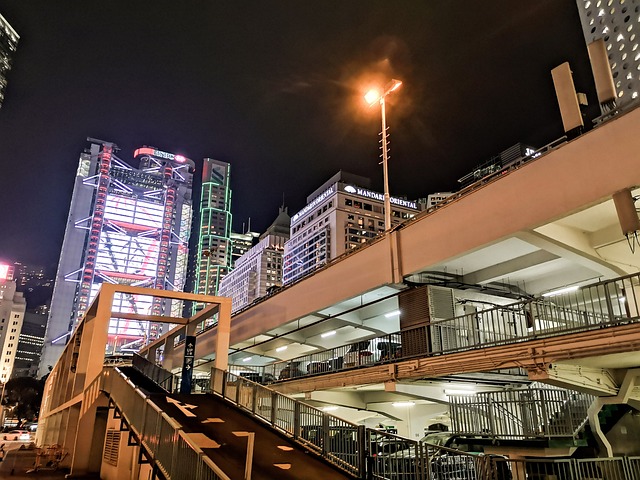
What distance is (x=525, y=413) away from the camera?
1416 cm

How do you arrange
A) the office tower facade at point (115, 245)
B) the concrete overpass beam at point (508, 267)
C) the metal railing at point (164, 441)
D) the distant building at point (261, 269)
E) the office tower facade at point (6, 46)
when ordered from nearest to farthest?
the metal railing at point (164, 441), the concrete overpass beam at point (508, 267), the office tower facade at point (115, 245), the office tower facade at point (6, 46), the distant building at point (261, 269)

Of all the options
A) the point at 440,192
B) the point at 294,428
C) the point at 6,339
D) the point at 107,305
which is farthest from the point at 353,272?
the point at 6,339

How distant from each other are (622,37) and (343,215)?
6428 centimetres

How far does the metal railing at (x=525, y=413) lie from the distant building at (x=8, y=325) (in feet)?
474

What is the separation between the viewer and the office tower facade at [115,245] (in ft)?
380

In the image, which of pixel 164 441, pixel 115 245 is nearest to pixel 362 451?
pixel 164 441

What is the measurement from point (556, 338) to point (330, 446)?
578cm

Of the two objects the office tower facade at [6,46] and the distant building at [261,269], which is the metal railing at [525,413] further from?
the office tower facade at [6,46]

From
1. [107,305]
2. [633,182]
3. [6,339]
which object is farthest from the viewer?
[6,339]

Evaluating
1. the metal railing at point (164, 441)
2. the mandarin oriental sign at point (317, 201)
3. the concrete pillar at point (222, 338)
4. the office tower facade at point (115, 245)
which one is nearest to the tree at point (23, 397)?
the office tower facade at point (115, 245)

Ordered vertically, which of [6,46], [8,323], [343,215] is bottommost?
[8,323]

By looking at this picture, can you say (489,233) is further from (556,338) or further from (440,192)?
(440,192)

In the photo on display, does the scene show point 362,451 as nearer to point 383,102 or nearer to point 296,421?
point 296,421

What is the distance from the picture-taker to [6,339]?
13762 centimetres
